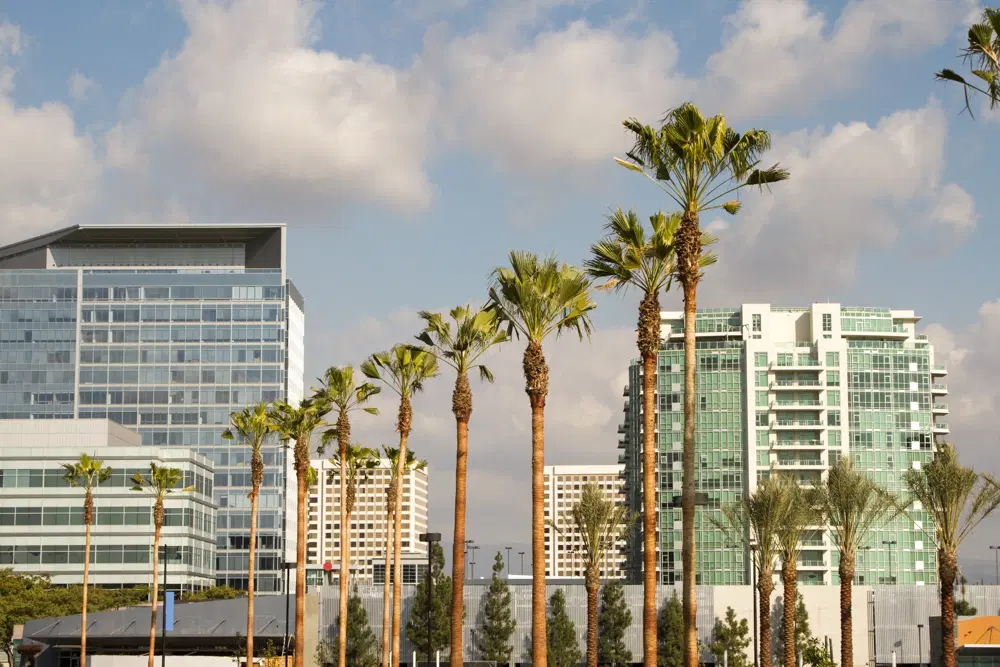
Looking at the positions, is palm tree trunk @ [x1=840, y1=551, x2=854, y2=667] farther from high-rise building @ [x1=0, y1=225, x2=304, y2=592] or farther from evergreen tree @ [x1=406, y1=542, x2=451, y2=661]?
high-rise building @ [x1=0, y1=225, x2=304, y2=592]

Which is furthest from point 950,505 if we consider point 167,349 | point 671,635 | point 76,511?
point 167,349

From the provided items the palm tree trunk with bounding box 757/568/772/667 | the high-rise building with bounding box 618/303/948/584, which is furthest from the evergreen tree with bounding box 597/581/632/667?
the high-rise building with bounding box 618/303/948/584

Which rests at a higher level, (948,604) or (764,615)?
(948,604)

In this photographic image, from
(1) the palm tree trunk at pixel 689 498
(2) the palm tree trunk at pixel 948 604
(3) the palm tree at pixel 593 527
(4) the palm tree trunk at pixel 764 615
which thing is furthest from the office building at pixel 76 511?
(1) the palm tree trunk at pixel 689 498

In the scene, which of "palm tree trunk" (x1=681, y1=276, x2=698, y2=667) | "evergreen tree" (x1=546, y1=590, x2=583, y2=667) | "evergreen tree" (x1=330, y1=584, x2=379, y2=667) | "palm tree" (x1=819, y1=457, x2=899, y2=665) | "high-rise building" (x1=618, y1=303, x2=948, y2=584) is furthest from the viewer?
"high-rise building" (x1=618, y1=303, x2=948, y2=584)

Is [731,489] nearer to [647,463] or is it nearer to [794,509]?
[794,509]

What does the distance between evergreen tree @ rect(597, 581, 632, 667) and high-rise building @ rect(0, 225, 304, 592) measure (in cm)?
9413

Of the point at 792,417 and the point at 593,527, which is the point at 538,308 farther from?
the point at 792,417

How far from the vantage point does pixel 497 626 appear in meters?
106

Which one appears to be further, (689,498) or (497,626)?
(497,626)

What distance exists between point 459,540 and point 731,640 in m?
68.0

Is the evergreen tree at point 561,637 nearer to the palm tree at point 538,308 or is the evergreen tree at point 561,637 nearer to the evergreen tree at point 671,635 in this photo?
the evergreen tree at point 671,635

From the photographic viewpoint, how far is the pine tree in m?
106

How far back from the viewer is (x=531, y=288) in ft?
132
